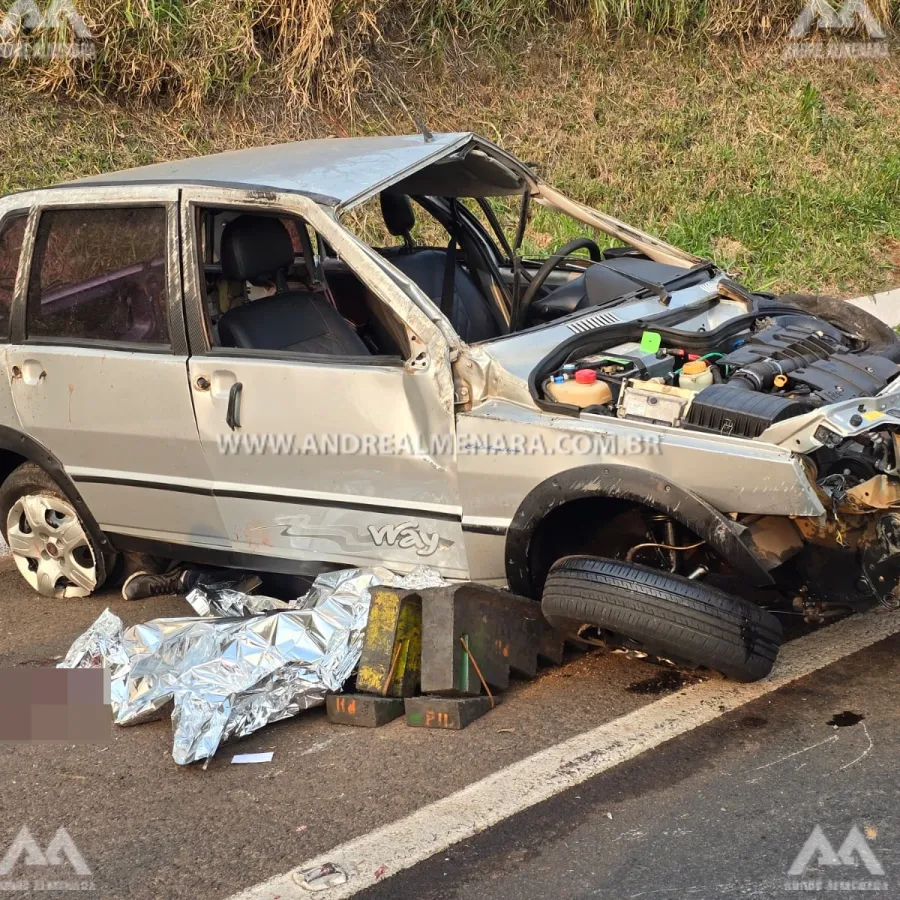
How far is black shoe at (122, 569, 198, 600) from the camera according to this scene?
5039 millimetres

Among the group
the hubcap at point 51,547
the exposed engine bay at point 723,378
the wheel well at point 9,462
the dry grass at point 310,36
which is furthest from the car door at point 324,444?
the dry grass at point 310,36

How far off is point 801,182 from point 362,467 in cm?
687

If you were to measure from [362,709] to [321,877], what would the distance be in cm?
86

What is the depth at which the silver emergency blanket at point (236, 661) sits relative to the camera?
150 inches

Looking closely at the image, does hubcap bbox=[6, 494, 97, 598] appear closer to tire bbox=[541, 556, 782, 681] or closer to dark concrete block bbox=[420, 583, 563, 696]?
dark concrete block bbox=[420, 583, 563, 696]

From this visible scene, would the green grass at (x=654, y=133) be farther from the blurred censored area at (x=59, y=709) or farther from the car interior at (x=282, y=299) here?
the blurred censored area at (x=59, y=709)

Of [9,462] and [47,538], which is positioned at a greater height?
[9,462]

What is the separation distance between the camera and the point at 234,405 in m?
4.24

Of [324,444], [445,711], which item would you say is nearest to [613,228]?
[324,444]

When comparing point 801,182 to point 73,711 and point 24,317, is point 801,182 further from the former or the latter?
point 73,711

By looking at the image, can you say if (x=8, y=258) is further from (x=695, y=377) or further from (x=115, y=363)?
(x=695, y=377)

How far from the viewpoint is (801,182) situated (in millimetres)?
9789

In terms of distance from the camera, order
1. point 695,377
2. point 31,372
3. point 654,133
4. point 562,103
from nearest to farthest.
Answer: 1. point 695,377
2. point 31,372
3. point 654,133
4. point 562,103

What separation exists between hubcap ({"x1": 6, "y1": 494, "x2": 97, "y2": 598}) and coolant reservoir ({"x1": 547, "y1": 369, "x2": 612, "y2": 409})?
87.3 inches
